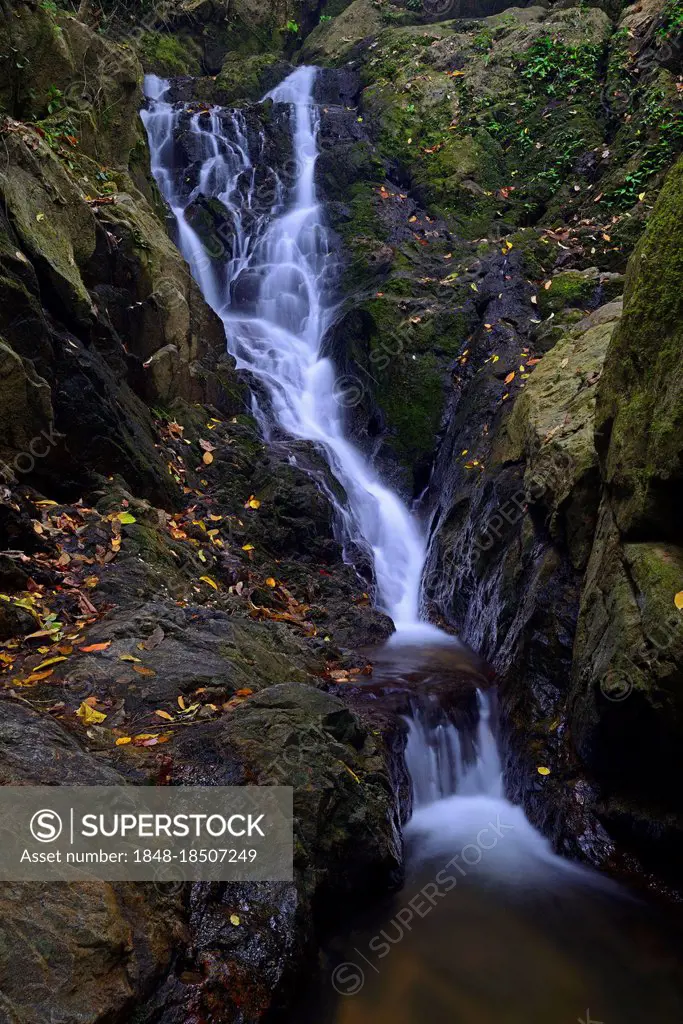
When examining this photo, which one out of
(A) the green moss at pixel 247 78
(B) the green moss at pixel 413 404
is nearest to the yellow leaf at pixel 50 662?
(B) the green moss at pixel 413 404

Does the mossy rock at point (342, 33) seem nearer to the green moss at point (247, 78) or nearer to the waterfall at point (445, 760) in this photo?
the green moss at point (247, 78)

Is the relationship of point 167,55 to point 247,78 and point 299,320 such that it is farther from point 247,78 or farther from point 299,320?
point 299,320

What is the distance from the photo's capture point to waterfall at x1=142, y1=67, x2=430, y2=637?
10086 mm

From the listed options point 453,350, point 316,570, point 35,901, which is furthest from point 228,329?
point 35,901

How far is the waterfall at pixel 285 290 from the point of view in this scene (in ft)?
33.1

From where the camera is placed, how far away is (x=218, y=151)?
582 inches

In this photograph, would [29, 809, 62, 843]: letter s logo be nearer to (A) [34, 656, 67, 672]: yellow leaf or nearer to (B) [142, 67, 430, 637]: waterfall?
(A) [34, 656, 67, 672]: yellow leaf

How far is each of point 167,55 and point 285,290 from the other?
433 inches

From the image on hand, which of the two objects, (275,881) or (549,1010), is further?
(549,1010)

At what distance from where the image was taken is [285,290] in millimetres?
13078

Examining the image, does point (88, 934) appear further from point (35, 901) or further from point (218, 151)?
point (218, 151)

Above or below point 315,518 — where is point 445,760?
below

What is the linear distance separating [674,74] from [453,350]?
7.55 meters

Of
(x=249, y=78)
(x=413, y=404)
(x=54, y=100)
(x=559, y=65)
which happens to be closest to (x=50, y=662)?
(x=54, y=100)
